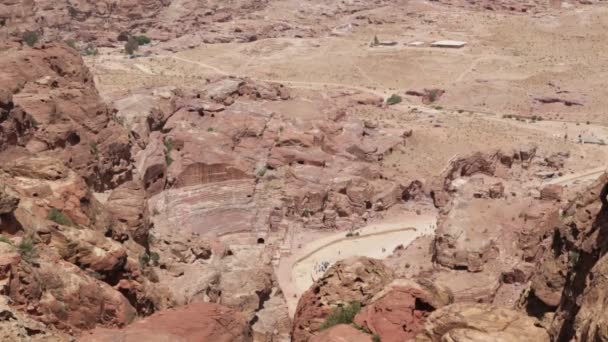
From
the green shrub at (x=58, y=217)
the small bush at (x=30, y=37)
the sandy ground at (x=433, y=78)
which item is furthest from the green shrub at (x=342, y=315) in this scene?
the small bush at (x=30, y=37)

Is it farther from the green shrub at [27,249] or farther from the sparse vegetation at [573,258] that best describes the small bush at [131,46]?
the sparse vegetation at [573,258]

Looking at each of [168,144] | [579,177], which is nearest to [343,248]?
[168,144]

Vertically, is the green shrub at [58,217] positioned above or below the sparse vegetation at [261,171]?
above

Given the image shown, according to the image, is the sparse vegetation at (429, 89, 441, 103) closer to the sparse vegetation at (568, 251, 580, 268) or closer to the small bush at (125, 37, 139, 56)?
the small bush at (125, 37, 139, 56)

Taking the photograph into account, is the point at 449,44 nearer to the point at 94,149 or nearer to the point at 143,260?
the point at 94,149

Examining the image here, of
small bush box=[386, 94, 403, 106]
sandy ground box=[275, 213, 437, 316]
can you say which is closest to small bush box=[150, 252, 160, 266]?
sandy ground box=[275, 213, 437, 316]
